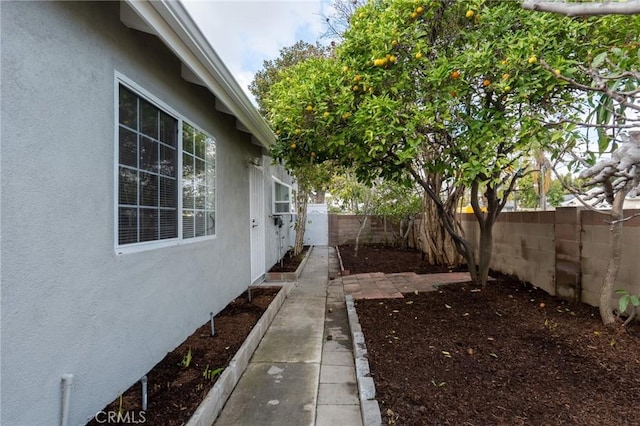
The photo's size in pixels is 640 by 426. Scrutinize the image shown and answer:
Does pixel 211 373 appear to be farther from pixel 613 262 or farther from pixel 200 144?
pixel 613 262

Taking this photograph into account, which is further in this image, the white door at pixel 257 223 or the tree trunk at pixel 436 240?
the tree trunk at pixel 436 240

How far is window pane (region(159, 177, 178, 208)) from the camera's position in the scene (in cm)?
332

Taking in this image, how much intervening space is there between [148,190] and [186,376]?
1679 mm

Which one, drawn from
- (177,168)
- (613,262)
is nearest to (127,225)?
(177,168)

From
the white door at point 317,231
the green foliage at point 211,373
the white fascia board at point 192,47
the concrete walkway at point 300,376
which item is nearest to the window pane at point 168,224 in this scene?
the green foliage at point 211,373

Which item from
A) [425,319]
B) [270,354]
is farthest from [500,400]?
[270,354]

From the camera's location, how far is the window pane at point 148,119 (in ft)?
9.83

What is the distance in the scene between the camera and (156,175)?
10.5 ft

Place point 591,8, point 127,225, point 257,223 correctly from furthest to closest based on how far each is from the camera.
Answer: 1. point 257,223
2. point 127,225
3. point 591,8

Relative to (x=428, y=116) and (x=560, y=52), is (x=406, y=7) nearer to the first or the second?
(x=428, y=116)

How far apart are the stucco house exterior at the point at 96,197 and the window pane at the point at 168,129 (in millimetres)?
20

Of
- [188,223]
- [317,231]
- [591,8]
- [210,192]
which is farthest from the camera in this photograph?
[317,231]

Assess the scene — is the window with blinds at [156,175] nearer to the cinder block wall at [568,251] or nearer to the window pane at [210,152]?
the window pane at [210,152]

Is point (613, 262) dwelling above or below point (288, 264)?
above
